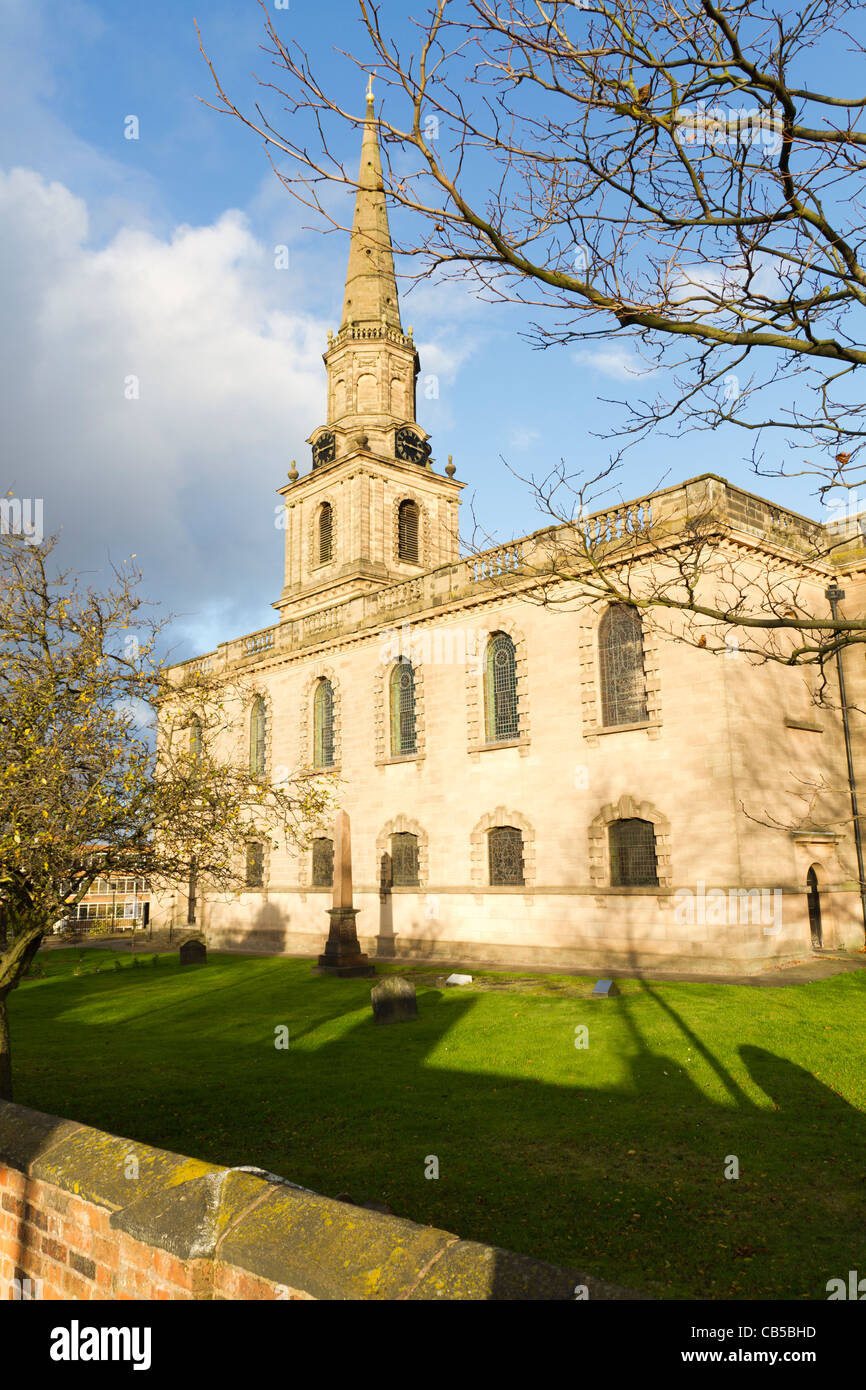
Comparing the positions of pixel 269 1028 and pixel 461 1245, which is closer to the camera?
pixel 461 1245

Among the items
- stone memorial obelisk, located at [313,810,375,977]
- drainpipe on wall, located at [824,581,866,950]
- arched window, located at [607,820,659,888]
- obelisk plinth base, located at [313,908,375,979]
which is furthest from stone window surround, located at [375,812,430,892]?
drainpipe on wall, located at [824,581,866,950]

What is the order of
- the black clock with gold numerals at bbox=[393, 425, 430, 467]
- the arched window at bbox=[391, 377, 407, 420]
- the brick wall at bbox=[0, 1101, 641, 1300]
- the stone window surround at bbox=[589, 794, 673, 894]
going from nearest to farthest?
the brick wall at bbox=[0, 1101, 641, 1300], the stone window surround at bbox=[589, 794, 673, 894], the black clock with gold numerals at bbox=[393, 425, 430, 467], the arched window at bbox=[391, 377, 407, 420]

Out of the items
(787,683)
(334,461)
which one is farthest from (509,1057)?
(334,461)

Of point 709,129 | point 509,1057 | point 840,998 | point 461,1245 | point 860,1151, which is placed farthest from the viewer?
point 840,998

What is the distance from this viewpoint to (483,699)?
26.2m

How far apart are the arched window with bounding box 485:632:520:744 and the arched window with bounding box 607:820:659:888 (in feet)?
15.9

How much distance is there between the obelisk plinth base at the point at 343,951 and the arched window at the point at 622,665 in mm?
8956

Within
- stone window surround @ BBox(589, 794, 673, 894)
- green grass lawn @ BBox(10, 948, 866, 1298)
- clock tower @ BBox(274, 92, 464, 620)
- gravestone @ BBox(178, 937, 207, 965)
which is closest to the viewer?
green grass lawn @ BBox(10, 948, 866, 1298)

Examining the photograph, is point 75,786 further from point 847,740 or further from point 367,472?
point 367,472

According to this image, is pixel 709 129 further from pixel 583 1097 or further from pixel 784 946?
pixel 784 946

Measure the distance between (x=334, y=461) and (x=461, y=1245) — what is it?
40.9 m

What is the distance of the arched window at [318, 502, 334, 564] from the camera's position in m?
42.8

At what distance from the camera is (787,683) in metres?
22.7

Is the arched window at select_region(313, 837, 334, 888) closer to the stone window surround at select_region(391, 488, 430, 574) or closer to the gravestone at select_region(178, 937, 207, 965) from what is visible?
the gravestone at select_region(178, 937, 207, 965)
